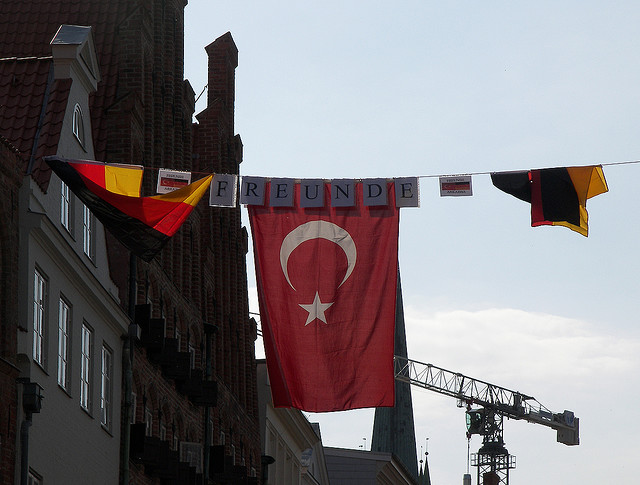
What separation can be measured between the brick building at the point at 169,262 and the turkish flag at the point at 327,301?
17.5 feet

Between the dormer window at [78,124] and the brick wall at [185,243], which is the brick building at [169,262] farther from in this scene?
the dormer window at [78,124]

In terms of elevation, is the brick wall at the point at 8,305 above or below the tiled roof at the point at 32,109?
below

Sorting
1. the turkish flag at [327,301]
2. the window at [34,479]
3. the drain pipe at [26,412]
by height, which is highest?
the turkish flag at [327,301]

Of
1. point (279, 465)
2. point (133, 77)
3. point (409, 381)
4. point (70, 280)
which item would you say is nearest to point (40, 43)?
point (133, 77)

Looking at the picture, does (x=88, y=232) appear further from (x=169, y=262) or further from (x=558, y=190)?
(x=558, y=190)

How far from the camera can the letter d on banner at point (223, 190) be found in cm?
2294

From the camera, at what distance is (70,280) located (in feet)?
86.6

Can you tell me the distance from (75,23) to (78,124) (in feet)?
24.5

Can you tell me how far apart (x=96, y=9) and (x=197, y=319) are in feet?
29.1

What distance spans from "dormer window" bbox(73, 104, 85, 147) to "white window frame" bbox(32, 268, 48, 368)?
3.98 meters

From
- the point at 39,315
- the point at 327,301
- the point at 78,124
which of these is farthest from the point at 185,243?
the point at 327,301

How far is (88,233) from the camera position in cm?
2814

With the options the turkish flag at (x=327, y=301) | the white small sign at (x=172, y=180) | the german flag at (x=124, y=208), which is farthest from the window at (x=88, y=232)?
the german flag at (x=124, y=208)

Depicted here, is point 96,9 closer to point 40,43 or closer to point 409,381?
point 40,43
